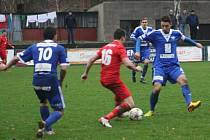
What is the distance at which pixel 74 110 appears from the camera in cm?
1331

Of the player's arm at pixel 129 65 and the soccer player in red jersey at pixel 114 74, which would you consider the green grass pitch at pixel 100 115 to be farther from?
the player's arm at pixel 129 65

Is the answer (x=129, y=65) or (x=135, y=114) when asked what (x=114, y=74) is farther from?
(x=135, y=114)

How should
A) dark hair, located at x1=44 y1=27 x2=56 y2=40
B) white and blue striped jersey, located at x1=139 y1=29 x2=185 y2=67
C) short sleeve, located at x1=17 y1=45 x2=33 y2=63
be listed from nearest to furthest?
dark hair, located at x1=44 y1=27 x2=56 y2=40 < short sleeve, located at x1=17 y1=45 x2=33 y2=63 < white and blue striped jersey, located at x1=139 y1=29 x2=185 y2=67

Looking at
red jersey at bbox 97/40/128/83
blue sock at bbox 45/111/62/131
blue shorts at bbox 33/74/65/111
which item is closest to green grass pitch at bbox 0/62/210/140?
blue sock at bbox 45/111/62/131

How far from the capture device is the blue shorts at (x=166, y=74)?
484 inches

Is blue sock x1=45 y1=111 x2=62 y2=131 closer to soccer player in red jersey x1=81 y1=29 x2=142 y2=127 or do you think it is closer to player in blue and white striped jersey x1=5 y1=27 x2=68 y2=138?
player in blue and white striped jersey x1=5 y1=27 x2=68 y2=138

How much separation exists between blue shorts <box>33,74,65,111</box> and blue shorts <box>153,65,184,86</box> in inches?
121

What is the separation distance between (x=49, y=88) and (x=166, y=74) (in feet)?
11.6

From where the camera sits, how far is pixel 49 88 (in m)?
9.77

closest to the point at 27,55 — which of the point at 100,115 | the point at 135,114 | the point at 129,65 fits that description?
the point at 129,65

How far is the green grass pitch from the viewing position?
990 centimetres

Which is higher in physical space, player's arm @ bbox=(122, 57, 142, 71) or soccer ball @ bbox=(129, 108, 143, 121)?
player's arm @ bbox=(122, 57, 142, 71)

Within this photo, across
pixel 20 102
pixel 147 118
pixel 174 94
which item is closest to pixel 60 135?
pixel 147 118

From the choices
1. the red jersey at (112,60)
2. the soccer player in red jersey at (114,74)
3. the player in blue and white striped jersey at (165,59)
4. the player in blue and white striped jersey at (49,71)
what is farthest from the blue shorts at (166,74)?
the player in blue and white striped jersey at (49,71)
